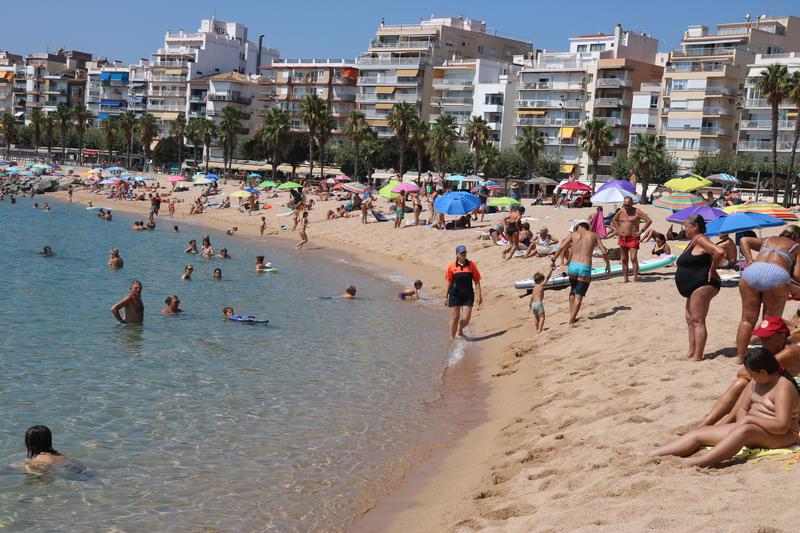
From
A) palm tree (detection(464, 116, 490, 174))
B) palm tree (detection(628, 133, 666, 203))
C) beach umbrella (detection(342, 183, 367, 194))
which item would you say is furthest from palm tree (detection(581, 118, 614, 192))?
beach umbrella (detection(342, 183, 367, 194))

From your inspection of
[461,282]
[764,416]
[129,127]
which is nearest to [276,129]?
[129,127]

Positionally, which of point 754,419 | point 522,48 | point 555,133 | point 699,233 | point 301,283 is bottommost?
point 301,283

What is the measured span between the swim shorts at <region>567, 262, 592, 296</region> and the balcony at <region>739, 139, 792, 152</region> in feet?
202

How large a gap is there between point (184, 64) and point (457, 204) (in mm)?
94487

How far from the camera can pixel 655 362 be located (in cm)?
1093

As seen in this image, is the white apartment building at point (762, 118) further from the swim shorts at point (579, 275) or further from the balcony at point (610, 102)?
the swim shorts at point (579, 275)

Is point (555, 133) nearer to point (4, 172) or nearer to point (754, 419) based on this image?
point (4, 172)

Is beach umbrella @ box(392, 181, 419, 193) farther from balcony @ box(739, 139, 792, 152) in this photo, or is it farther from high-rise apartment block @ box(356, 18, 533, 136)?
high-rise apartment block @ box(356, 18, 533, 136)

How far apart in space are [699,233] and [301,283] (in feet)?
53.1

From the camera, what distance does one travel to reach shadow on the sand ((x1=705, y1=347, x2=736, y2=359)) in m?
10.3

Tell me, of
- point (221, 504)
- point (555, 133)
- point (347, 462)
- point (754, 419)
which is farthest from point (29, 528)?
point (555, 133)

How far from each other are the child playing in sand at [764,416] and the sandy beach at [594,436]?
0.15m

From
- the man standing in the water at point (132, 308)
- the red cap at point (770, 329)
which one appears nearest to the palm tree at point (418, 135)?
the man standing in the water at point (132, 308)

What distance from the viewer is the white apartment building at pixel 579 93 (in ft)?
257
